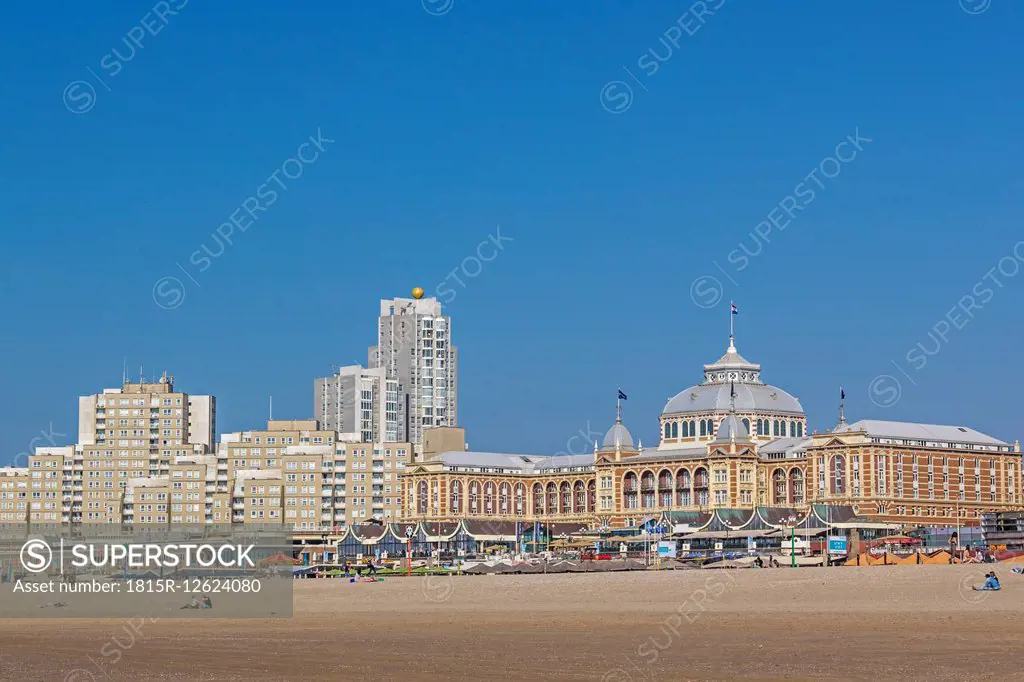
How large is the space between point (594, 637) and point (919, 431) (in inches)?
4846

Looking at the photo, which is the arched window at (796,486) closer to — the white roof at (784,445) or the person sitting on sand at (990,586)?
the white roof at (784,445)

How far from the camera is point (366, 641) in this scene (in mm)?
54656

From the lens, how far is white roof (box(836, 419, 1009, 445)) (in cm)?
16875

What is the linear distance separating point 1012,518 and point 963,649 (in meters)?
93.2

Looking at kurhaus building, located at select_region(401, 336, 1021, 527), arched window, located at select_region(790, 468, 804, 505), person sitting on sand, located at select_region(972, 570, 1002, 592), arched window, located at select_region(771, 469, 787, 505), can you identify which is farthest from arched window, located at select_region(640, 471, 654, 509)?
person sitting on sand, located at select_region(972, 570, 1002, 592)

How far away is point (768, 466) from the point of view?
180 meters

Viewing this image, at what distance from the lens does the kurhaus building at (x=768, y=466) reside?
545ft

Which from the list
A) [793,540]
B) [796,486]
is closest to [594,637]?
[793,540]

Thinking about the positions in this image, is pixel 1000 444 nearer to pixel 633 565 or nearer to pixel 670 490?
pixel 670 490

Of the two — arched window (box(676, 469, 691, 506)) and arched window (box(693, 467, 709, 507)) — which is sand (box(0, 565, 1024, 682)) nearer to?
arched window (box(693, 467, 709, 507))

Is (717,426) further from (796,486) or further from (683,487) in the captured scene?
(796,486)

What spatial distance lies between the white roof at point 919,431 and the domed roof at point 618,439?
28.8 metres

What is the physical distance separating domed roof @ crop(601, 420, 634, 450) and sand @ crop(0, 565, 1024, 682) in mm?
104949

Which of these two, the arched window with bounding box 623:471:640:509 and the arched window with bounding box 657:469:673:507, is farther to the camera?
the arched window with bounding box 623:471:640:509
